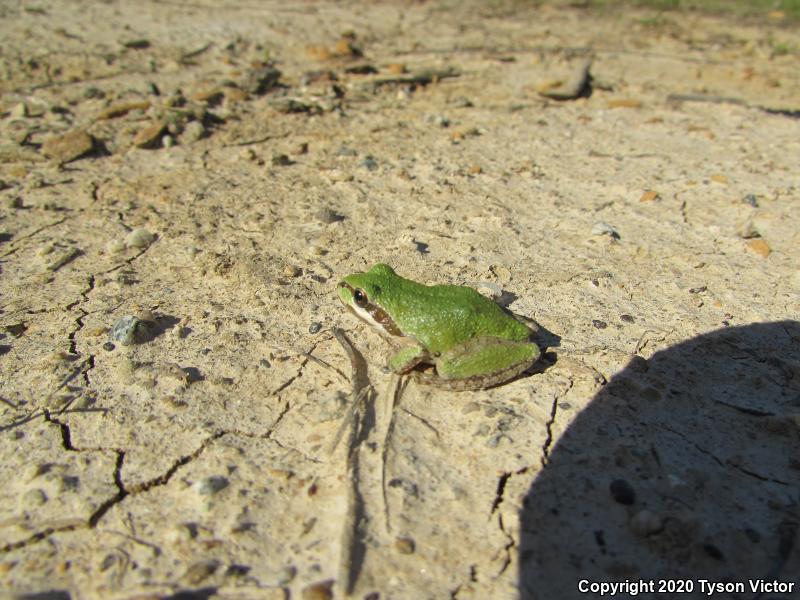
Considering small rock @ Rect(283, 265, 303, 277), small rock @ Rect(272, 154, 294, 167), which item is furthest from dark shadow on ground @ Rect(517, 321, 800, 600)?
small rock @ Rect(272, 154, 294, 167)

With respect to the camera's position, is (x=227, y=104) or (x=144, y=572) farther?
(x=227, y=104)

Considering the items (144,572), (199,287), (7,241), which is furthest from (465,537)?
(7,241)

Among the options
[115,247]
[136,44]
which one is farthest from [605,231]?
[136,44]

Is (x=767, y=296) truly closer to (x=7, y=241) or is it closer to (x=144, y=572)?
(x=144, y=572)

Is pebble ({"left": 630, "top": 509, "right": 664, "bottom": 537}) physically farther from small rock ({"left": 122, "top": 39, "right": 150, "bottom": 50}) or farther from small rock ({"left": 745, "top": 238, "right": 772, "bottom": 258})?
small rock ({"left": 122, "top": 39, "right": 150, "bottom": 50})

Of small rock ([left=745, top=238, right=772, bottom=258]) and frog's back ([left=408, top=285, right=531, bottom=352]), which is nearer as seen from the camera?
frog's back ([left=408, top=285, right=531, bottom=352])

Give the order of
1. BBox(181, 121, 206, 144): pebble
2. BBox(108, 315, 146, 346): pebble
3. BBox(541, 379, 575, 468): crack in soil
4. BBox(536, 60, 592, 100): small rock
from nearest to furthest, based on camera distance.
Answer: BBox(541, 379, 575, 468): crack in soil
BBox(108, 315, 146, 346): pebble
BBox(181, 121, 206, 144): pebble
BBox(536, 60, 592, 100): small rock

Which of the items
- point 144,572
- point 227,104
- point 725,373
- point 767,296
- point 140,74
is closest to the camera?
→ point 144,572
